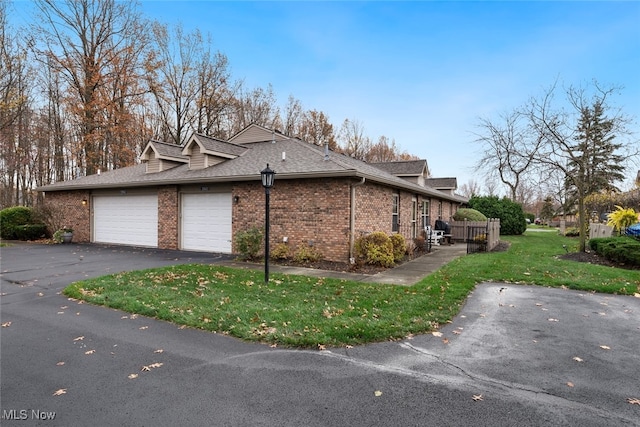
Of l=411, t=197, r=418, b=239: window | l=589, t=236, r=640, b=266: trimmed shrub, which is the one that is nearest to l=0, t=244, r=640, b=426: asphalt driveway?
l=589, t=236, r=640, b=266: trimmed shrub

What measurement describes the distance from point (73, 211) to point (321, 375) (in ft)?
60.6

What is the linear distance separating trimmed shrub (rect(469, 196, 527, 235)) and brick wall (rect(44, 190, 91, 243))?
2468cm

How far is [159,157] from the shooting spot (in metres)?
15.3

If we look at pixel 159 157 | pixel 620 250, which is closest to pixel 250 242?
pixel 159 157

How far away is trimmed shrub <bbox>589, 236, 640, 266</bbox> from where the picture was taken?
32.0 ft

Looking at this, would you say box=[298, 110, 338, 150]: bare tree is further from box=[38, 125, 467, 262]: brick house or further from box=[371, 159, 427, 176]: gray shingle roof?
box=[38, 125, 467, 262]: brick house

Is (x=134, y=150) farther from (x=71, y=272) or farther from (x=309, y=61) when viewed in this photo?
(x=71, y=272)

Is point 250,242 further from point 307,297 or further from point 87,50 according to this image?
point 87,50

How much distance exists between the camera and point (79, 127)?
24969mm

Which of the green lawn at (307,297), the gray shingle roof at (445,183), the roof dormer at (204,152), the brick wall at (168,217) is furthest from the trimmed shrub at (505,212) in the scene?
the brick wall at (168,217)

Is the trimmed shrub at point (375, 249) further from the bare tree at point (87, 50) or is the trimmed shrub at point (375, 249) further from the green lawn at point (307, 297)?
the bare tree at point (87, 50)

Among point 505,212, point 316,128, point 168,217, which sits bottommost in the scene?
point 168,217

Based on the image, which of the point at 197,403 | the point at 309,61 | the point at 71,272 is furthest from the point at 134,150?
the point at 197,403

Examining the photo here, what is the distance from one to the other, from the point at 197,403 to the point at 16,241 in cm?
2012
